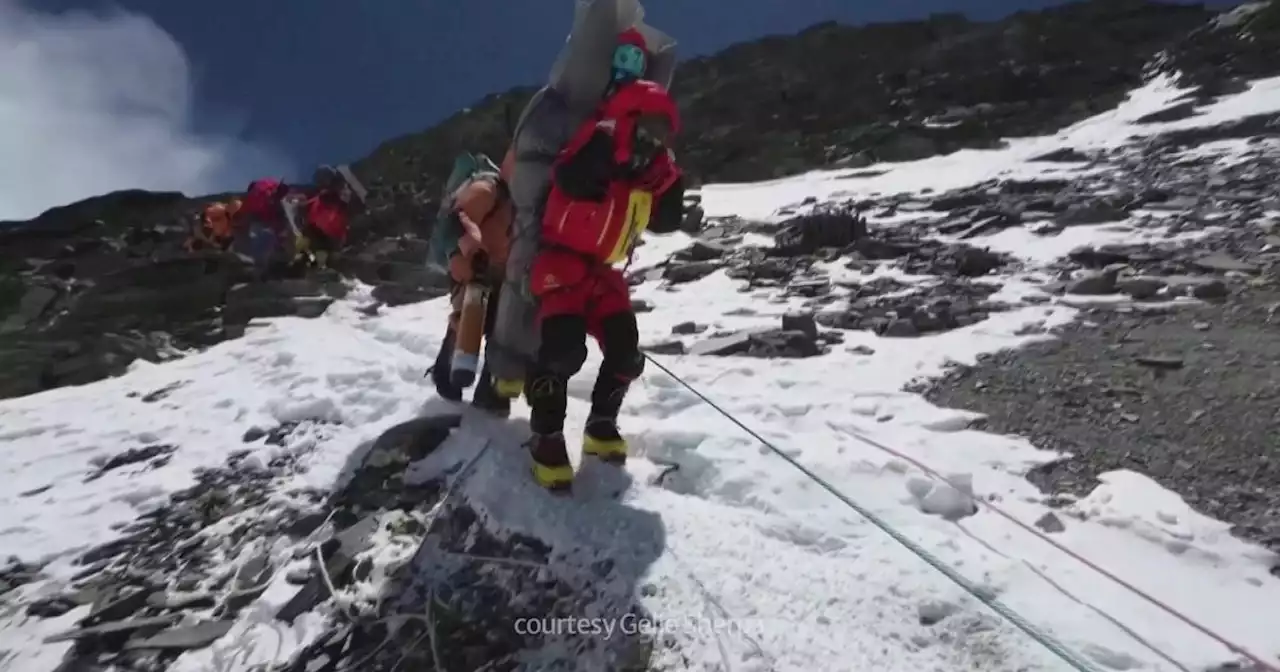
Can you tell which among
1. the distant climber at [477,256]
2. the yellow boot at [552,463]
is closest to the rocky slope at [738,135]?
the distant climber at [477,256]

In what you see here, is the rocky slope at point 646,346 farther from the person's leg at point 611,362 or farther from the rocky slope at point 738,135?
the person's leg at point 611,362

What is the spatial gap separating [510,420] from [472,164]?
1.60m

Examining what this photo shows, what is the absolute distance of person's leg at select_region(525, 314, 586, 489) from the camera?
367cm

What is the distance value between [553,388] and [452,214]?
1549 millimetres

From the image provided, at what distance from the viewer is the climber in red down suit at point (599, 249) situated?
3443mm

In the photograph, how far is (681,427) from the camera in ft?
14.4

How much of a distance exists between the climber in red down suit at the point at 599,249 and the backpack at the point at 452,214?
1111 millimetres

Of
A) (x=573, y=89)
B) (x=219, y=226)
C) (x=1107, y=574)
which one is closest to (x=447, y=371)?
(x=573, y=89)

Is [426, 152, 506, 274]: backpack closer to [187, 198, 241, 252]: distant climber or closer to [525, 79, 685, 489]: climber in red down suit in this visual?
[525, 79, 685, 489]: climber in red down suit

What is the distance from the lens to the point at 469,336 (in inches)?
179

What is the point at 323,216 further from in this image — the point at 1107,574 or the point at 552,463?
the point at 1107,574

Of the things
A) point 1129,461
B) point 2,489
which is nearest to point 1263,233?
point 1129,461

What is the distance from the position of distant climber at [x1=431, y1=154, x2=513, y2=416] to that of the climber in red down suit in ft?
2.49

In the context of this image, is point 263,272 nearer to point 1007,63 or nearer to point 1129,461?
point 1129,461
